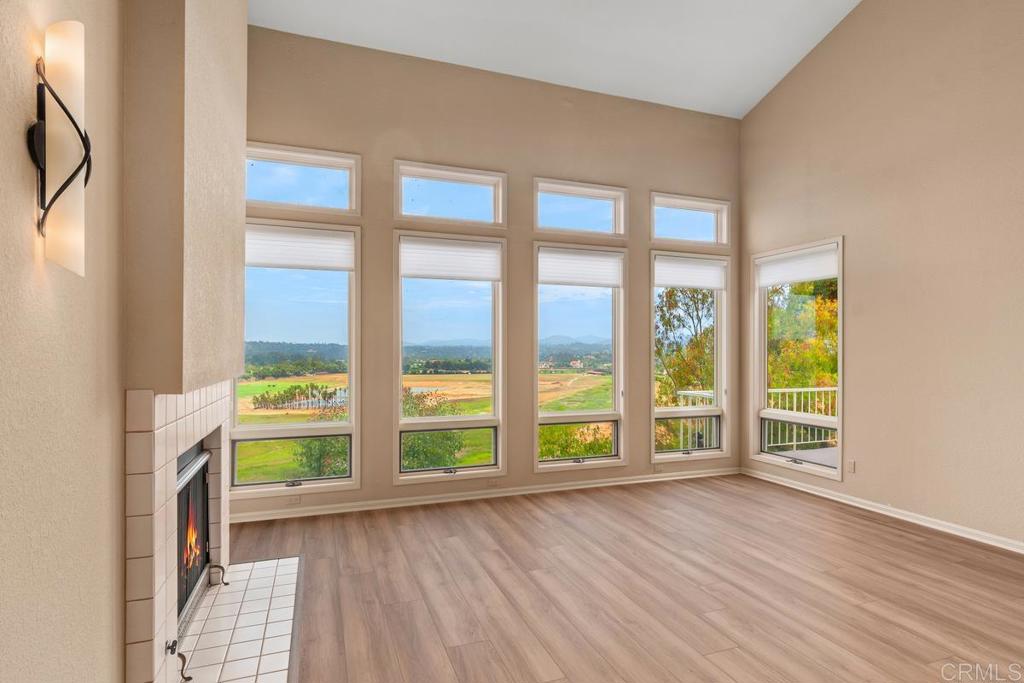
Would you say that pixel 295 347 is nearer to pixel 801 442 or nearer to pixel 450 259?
pixel 450 259

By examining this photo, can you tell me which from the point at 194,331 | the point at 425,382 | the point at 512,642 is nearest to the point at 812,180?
the point at 425,382

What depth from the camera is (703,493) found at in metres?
5.03

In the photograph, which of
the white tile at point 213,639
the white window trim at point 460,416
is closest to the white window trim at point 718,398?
the white window trim at point 460,416

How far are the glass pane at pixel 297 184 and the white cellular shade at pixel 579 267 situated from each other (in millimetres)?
1839

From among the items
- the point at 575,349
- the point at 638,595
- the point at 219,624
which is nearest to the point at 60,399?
the point at 219,624

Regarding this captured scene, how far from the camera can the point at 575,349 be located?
530 centimetres

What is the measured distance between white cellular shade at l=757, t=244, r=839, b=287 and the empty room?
0.17 feet

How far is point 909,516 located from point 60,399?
520cm

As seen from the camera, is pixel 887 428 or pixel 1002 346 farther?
pixel 887 428

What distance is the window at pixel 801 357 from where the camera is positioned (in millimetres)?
4898

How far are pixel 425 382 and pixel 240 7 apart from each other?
9.70 feet

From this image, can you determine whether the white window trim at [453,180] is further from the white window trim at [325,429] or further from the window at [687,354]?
the window at [687,354]

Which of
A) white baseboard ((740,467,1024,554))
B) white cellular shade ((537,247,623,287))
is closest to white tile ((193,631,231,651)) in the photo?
white cellular shade ((537,247,623,287))

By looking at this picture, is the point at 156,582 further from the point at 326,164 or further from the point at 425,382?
the point at 326,164
